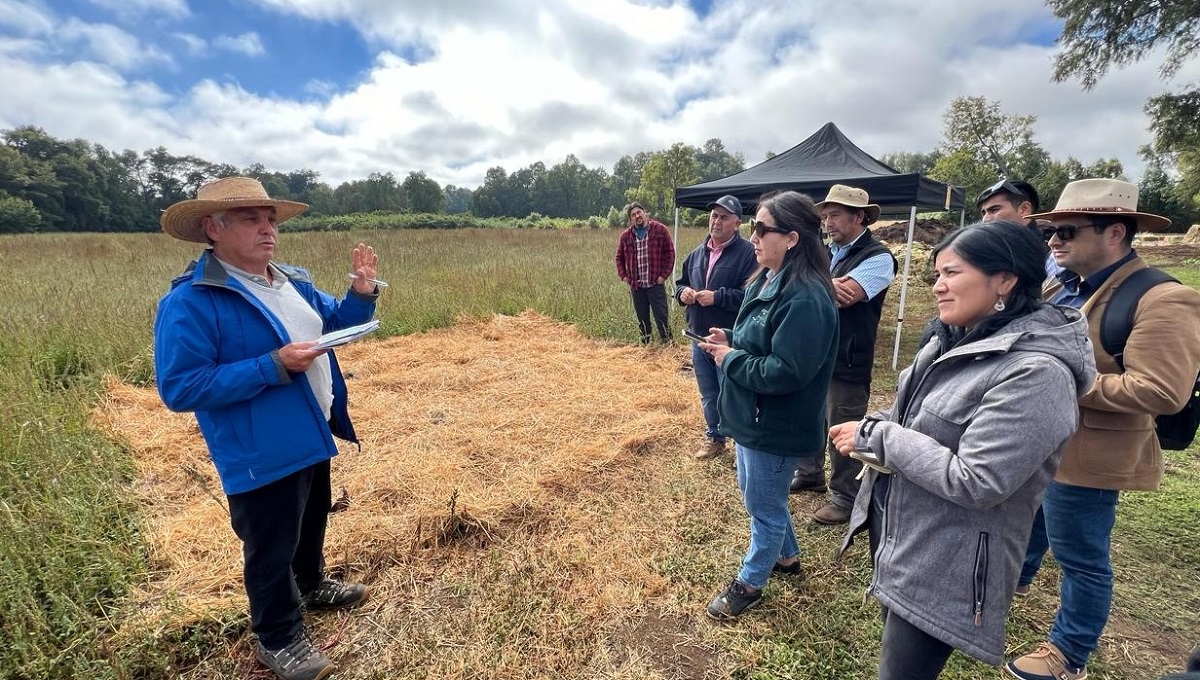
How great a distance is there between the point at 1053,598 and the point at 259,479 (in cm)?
338

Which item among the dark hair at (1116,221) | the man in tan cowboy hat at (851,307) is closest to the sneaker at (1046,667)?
the man in tan cowboy hat at (851,307)

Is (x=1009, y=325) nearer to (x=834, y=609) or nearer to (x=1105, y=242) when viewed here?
(x=1105, y=242)

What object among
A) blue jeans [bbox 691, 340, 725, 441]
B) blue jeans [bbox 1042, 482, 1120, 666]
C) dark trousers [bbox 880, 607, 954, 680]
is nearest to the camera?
dark trousers [bbox 880, 607, 954, 680]

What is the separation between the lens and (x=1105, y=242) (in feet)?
5.49

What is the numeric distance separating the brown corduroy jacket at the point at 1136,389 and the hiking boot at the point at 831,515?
4.27 feet

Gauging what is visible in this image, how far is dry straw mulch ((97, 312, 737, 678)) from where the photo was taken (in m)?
2.08

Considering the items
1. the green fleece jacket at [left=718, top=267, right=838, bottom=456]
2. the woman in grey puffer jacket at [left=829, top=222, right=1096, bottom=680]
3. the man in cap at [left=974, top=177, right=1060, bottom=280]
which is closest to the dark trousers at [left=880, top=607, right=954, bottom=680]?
the woman in grey puffer jacket at [left=829, top=222, right=1096, bottom=680]

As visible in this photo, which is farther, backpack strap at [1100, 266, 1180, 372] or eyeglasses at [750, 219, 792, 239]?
eyeglasses at [750, 219, 792, 239]

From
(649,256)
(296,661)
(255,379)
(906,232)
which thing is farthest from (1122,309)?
(906,232)

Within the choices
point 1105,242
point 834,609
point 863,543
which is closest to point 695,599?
point 834,609

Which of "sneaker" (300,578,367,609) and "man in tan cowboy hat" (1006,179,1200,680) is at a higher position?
"man in tan cowboy hat" (1006,179,1200,680)

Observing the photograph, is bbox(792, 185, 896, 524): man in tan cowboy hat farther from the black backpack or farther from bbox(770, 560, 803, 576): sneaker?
the black backpack

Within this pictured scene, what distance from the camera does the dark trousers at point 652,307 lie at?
20.2 ft

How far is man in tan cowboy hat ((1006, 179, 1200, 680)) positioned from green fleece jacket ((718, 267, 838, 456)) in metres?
0.78
